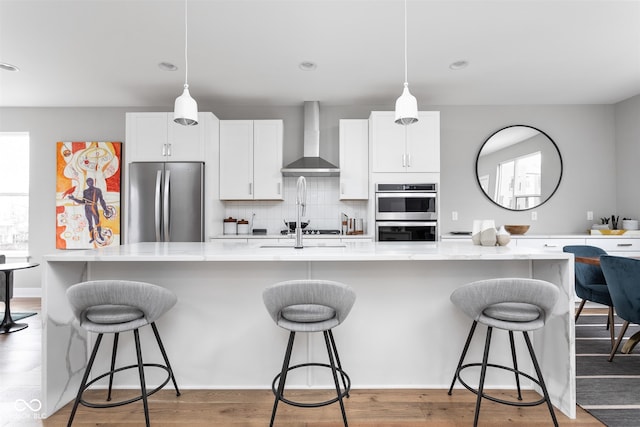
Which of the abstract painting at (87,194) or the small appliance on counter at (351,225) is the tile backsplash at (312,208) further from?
the abstract painting at (87,194)

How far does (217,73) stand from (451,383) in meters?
3.39

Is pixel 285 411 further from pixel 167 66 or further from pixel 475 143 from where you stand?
pixel 475 143

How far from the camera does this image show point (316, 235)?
160 inches

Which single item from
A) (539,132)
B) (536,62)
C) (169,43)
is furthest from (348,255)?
(539,132)

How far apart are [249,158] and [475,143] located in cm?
290

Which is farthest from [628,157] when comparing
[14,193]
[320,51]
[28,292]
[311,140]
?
[14,193]

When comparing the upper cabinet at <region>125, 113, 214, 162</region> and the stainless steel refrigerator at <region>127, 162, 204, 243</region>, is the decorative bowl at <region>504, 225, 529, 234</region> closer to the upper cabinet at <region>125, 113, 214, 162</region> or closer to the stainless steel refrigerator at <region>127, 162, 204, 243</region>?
the stainless steel refrigerator at <region>127, 162, 204, 243</region>

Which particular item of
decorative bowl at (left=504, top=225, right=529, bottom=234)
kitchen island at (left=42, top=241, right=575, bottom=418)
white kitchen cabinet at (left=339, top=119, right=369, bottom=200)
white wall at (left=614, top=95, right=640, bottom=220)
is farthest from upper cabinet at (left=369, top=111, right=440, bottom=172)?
white wall at (left=614, top=95, right=640, bottom=220)

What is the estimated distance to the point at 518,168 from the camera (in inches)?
179

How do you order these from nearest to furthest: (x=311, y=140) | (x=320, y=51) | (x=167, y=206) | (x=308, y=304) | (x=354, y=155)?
(x=308, y=304), (x=320, y=51), (x=167, y=206), (x=354, y=155), (x=311, y=140)

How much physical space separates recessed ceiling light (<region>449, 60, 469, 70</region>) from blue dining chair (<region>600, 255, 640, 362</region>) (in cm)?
206

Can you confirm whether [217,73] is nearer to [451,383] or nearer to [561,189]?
[451,383]

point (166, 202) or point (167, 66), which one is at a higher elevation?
point (167, 66)

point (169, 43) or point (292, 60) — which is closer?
point (169, 43)
